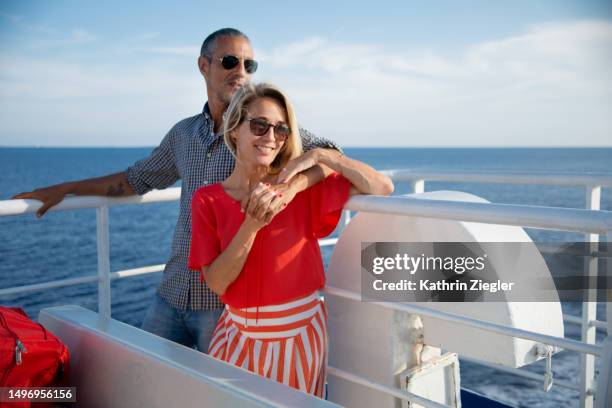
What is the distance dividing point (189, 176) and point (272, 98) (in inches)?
24.7

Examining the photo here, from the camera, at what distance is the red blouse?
1.86m

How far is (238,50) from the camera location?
2.53 meters

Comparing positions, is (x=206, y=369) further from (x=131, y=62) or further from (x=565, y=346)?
(x=131, y=62)

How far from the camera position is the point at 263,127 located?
75.1 inches

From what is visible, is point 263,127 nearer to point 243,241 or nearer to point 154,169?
point 243,241

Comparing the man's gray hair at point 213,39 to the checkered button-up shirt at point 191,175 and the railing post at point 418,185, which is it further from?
the railing post at point 418,185

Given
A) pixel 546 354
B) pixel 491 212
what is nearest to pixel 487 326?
pixel 491 212

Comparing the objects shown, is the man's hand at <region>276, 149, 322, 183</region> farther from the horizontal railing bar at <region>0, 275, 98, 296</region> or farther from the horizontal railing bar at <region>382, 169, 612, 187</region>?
the horizontal railing bar at <region>382, 169, 612, 187</region>

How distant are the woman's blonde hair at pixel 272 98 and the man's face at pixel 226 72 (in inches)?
20.5

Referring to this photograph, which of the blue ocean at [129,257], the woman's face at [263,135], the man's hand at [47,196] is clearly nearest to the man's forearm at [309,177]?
the woman's face at [263,135]

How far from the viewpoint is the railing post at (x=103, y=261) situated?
98.7 inches

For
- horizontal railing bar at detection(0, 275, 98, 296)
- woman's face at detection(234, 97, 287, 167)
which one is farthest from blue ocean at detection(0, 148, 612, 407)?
horizontal railing bar at detection(0, 275, 98, 296)

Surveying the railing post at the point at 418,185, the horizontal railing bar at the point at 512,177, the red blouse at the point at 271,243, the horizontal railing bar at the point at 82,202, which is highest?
the horizontal railing bar at the point at 512,177

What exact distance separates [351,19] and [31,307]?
47.6 meters
